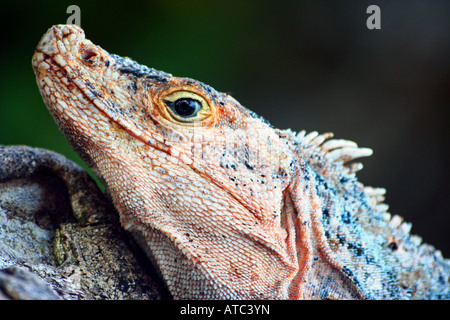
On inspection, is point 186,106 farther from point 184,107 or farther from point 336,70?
point 336,70

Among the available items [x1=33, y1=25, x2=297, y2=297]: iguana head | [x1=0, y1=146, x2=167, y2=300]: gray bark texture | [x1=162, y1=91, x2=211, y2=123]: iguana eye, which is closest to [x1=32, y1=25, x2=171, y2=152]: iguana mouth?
[x1=33, y1=25, x2=297, y2=297]: iguana head

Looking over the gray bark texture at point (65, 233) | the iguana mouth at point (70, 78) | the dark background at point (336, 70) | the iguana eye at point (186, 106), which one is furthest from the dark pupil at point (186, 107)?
the dark background at point (336, 70)

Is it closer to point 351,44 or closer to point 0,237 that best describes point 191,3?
point 351,44

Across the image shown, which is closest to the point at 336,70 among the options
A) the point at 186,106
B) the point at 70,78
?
the point at 186,106

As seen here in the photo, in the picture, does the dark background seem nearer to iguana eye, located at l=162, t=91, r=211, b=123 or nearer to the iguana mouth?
the iguana mouth

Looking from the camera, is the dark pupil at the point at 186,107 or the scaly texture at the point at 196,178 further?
the dark pupil at the point at 186,107

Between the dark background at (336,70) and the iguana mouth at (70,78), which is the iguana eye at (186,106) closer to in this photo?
the iguana mouth at (70,78)
